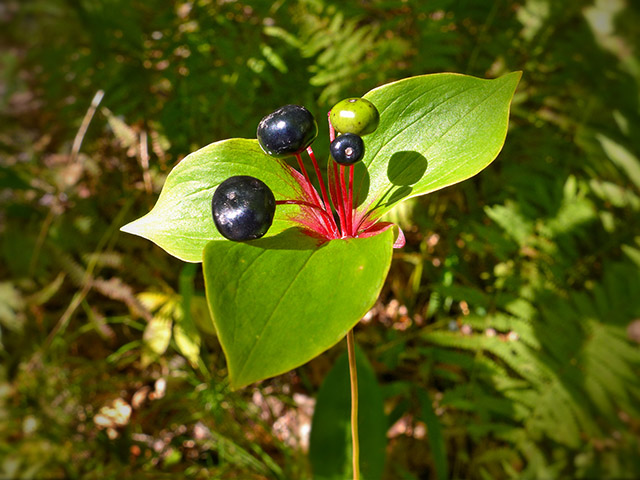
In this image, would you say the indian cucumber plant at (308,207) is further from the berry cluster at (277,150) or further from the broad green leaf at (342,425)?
the broad green leaf at (342,425)

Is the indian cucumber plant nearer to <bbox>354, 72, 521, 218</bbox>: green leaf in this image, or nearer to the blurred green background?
<bbox>354, 72, 521, 218</bbox>: green leaf

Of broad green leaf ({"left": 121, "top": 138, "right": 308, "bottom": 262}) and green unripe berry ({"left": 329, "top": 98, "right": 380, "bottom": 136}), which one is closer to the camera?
green unripe berry ({"left": 329, "top": 98, "right": 380, "bottom": 136})

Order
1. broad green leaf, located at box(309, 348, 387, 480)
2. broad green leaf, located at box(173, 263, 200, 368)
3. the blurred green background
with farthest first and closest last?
broad green leaf, located at box(173, 263, 200, 368), the blurred green background, broad green leaf, located at box(309, 348, 387, 480)

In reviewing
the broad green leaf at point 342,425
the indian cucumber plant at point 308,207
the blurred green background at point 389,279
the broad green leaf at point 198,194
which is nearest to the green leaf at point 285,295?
the indian cucumber plant at point 308,207

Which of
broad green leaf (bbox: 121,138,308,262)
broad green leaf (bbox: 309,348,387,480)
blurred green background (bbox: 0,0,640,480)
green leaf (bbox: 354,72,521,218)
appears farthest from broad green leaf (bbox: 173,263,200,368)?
green leaf (bbox: 354,72,521,218)

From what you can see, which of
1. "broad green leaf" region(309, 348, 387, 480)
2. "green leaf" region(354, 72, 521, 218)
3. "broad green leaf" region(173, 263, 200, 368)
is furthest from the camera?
"broad green leaf" region(173, 263, 200, 368)

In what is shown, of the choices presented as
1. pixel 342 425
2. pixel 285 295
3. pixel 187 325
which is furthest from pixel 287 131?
pixel 187 325

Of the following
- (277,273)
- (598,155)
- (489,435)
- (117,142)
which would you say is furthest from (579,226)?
(117,142)

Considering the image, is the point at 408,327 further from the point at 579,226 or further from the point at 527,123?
the point at 527,123
